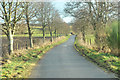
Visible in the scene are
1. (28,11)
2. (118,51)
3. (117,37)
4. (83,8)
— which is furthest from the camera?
(83,8)

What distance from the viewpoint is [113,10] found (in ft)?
49.8

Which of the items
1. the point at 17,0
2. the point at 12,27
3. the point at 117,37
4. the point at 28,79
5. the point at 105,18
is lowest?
the point at 28,79

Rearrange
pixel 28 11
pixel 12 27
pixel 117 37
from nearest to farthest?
1. pixel 117 37
2. pixel 12 27
3. pixel 28 11

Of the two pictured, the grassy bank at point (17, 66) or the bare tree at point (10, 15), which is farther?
the bare tree at point (10, 15)

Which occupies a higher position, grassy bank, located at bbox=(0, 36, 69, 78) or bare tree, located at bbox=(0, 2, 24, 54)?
bare tree, located at bbox=(0, 2, 24, 54)

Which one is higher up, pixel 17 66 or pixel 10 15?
pixel 10 15

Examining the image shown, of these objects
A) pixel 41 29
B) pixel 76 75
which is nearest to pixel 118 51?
pixel 76 75

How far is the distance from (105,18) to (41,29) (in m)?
15.6

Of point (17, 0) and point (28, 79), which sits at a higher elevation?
point (17, 0)

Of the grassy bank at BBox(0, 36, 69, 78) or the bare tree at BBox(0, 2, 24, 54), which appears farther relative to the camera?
the bare tree at BBox(0, 2, 24, 54)

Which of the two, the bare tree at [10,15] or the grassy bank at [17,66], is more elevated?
the bare tree at [10,15]

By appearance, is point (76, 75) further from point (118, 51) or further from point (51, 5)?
point (51, 5)

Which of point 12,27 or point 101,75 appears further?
point 12,27

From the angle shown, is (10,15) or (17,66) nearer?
(17,66)
